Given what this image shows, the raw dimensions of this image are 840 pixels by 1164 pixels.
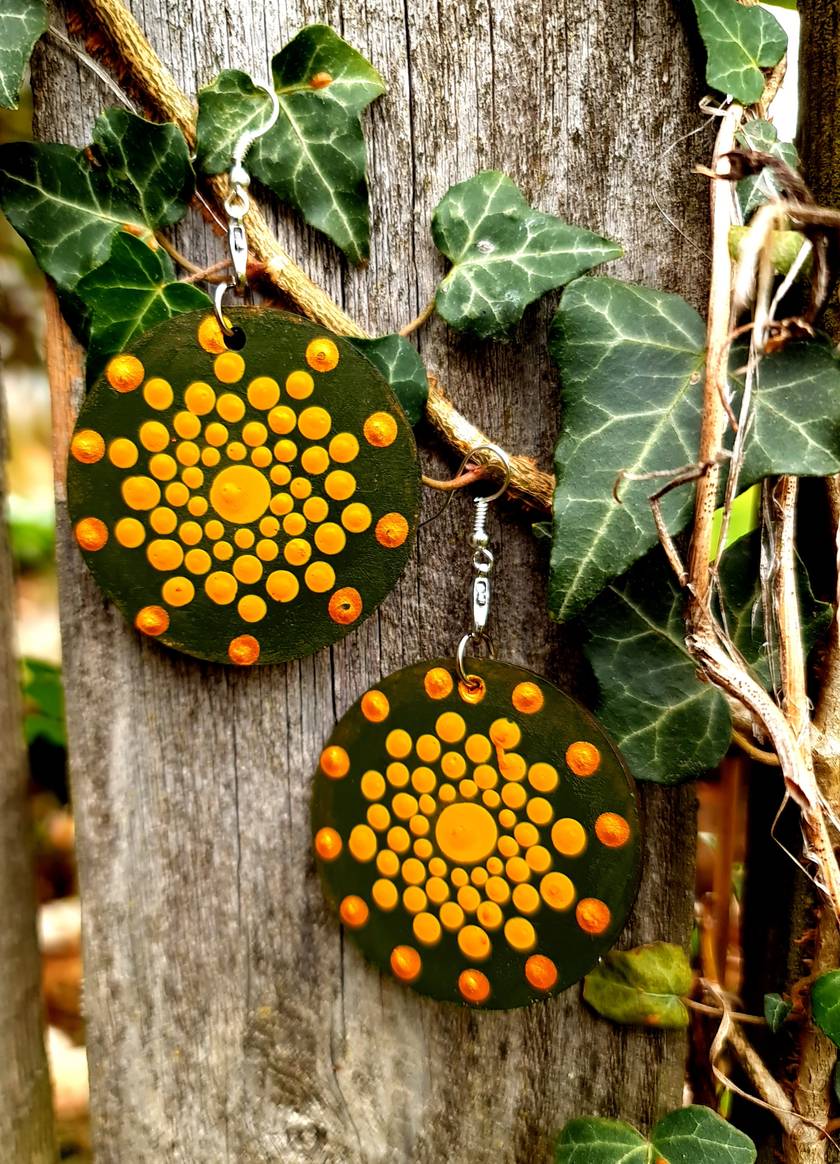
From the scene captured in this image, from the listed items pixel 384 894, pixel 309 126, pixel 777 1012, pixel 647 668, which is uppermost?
pixel 309 126

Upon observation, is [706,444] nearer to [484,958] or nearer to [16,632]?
[484,958]

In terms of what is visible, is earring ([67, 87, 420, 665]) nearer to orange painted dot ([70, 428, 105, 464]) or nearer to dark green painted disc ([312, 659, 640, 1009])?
orange painted dot ([70, 428, 105, 464])

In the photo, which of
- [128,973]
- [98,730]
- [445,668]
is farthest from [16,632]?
[445,668]

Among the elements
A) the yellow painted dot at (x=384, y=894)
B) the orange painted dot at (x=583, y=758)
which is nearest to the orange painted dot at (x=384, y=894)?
the yellow painted dot at (x=384, y=894)

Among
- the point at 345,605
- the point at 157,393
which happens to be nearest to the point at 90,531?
the point at 157,393

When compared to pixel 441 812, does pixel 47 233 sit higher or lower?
higher

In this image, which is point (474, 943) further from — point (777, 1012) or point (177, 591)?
point (177, 591)

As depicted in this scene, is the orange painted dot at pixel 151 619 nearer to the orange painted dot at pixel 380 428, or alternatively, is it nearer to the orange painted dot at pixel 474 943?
the orange painted dot at pixel 380 428
